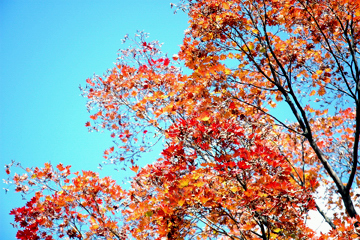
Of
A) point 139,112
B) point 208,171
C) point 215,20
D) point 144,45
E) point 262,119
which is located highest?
point 144,45

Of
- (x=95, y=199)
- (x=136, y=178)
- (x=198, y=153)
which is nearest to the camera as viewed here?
(x=198, y=153)

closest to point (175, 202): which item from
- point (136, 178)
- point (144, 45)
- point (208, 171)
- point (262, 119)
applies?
point (208, 171)

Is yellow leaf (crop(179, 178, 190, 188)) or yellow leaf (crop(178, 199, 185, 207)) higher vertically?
yellow leaf (crop(179, 178, 190, 188))

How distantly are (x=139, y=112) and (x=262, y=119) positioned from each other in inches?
130

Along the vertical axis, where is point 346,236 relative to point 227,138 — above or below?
below

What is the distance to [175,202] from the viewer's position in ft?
14.3

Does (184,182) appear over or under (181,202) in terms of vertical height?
over

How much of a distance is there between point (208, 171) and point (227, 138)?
65 cm

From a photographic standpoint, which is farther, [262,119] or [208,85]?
[262,119]

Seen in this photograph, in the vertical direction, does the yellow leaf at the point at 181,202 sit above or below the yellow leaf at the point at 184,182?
below

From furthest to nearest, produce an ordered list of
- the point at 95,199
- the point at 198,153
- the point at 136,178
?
the point at 95,199 → the point at 136,178 → the point at 198,153

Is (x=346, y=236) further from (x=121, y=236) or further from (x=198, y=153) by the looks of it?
(x=121, y=236)

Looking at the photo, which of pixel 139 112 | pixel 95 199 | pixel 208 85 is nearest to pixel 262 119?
pixel 208 85

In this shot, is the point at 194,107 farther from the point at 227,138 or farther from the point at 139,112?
the point at 139,112
